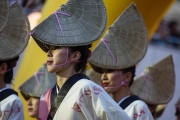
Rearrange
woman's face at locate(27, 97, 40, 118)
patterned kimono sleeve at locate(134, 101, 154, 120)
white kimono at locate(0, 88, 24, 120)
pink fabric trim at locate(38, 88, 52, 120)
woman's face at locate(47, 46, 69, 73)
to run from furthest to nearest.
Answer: woman's face at locate(27, 97, 40, 118), patterned kimono sleeve at locate(134, 101, 154, 120), white kimono at locate(0, 88, 24, 120), pink fabric trim at locate(38, 88, 52, 120), woman's face at locate(47, 46, 69, 73)

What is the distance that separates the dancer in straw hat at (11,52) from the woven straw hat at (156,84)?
1.29 metres

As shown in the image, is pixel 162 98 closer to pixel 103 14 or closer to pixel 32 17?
pixel 103 14

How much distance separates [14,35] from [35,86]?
980 millimetres

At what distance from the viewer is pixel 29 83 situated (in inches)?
223

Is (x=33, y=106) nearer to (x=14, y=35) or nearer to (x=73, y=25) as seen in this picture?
(x=14, y=35)

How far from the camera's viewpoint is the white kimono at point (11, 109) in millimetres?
4539

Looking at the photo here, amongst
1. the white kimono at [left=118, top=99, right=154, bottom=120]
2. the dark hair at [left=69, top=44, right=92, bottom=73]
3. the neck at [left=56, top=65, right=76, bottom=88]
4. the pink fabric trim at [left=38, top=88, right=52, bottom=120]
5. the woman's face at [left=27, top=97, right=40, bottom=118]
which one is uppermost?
the dark hair at [left=69, top=44, right=92, bottom=73]

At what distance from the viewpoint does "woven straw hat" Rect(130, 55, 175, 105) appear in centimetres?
561

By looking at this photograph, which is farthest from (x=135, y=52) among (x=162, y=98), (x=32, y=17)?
(x=32, y=17)

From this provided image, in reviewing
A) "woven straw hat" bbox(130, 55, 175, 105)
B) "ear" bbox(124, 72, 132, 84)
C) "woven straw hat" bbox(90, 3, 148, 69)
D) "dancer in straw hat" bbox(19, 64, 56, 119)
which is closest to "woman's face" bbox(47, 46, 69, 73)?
"woven straw hat" bbox(90, 3, 148, 69)

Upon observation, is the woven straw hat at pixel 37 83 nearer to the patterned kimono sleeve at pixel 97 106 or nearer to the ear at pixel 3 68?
the ear at pixel 3 68

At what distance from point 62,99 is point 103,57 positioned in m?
1.09

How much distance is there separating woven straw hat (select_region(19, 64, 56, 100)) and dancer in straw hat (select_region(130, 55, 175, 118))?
73 centimetres

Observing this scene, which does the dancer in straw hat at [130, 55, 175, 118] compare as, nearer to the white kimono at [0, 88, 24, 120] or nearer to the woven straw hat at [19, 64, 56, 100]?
the woven straw hat at [19, 64, 56, 100]
